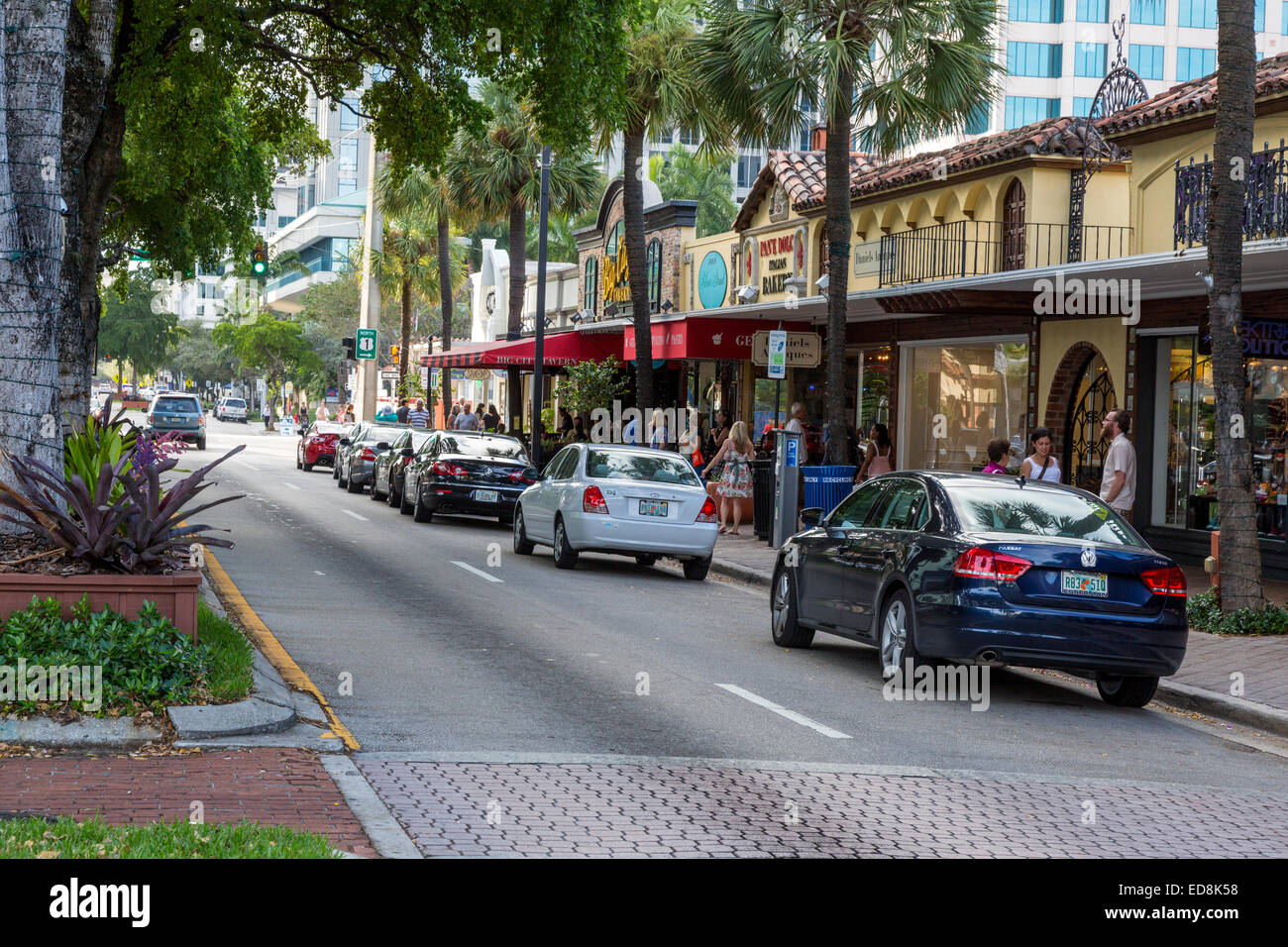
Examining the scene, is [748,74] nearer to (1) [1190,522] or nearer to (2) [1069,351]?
(2) [1069,351]

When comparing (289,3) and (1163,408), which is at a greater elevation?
(289,3)

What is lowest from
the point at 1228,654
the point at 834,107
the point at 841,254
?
the point at 1228,654

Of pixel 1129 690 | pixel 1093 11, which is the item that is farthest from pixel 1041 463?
pixel 1093 11

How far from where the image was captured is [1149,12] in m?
67.9

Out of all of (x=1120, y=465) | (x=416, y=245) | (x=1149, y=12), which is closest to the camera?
(x=1120, y=465)

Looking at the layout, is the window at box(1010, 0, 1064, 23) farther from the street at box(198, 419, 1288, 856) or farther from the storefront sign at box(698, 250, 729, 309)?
the street at box(198, 419, 1288, 856)

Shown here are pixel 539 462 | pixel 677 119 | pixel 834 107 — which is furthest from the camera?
pixel 539 462

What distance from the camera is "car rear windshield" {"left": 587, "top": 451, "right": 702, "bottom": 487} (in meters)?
18.0

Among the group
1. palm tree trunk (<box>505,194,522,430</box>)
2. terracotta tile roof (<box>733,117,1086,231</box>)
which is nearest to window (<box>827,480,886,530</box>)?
terracotta tile roof (<box>733,117,1086,231</box>)

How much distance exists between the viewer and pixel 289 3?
1741 cm

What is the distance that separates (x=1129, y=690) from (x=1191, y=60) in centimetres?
6503

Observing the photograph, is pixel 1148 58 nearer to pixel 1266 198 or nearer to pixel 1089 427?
pixel 1089 427

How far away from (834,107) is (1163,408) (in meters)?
6.13

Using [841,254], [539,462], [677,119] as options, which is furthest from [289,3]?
[539,462]
